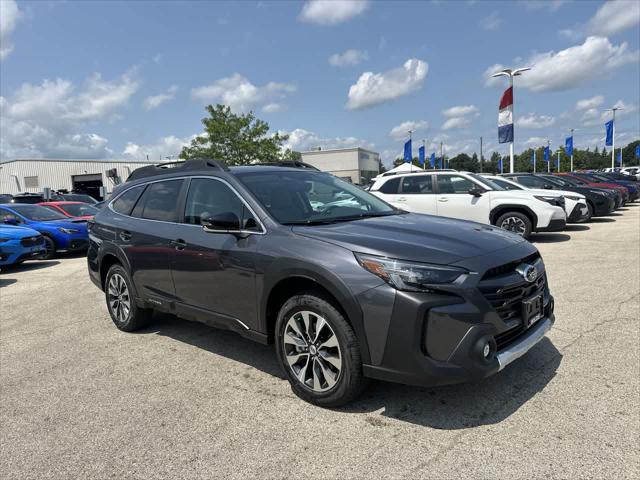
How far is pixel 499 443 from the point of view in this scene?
270 centimetres

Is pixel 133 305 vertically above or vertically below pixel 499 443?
above

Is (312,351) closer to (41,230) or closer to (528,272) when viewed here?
(528,272)

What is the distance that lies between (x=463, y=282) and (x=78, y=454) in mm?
2580

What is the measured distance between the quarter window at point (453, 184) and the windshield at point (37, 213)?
32.8 feet

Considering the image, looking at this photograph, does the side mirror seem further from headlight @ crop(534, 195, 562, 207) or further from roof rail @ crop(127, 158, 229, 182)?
headlight @ crop(534, 195, 562, 207)

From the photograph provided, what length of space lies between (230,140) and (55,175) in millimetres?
29587

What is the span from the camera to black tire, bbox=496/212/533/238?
10391 millimetres

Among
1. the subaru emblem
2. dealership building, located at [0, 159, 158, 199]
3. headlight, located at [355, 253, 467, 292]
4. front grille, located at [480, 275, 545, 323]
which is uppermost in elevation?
dealership building, located at [0, 159, 158, 199]

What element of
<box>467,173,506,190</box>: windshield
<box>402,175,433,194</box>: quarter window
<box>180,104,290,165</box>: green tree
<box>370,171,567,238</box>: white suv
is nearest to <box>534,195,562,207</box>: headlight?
<box>370,171,567,238</box>: white suv

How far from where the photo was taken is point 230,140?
127ft

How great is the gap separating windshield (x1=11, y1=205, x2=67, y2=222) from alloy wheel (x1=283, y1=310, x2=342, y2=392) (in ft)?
37.7

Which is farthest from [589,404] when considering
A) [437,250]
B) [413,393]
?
[437,250]

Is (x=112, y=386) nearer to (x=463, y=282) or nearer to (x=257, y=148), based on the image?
(x=463, y=282)

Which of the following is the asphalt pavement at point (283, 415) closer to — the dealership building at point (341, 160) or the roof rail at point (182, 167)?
the roof rail at point (182, 167)
